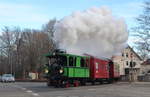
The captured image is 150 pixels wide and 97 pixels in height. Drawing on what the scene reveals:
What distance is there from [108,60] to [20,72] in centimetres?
6506

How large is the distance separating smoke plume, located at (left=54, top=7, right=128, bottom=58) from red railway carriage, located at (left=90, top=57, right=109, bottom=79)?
1372 mm

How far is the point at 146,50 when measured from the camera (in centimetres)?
5516

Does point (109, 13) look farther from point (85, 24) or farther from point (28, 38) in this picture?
point (28, 38)

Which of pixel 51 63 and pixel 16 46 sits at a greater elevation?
pixel 16 46

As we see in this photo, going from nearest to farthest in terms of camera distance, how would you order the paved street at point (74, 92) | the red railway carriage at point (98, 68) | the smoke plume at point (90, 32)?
the paved street at point (74, 92), the smoke plume at point (90, 32), the red railway carriage at point (98, 68)

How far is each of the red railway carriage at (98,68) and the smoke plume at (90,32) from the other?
4.50 ft

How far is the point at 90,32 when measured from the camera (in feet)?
105

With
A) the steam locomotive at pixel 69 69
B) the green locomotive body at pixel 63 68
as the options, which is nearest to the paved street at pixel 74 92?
the green locomotive body at pixel 63 68

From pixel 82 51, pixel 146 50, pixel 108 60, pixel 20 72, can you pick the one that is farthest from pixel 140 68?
pixel 82 51

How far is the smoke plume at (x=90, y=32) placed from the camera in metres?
31.2

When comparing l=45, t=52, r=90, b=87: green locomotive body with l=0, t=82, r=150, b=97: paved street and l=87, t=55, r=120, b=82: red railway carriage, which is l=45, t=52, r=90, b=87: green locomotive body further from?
l=87, t=55, r=120, b=82: red railway carriage

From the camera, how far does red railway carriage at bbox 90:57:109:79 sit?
120 feet

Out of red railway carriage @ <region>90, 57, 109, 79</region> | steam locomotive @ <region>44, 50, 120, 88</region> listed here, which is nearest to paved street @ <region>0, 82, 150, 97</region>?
steam locomotive @ <region>44, 50, 120, 88</region>

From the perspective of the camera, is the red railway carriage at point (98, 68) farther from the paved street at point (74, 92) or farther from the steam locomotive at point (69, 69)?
the paved street at point (74, 92)
